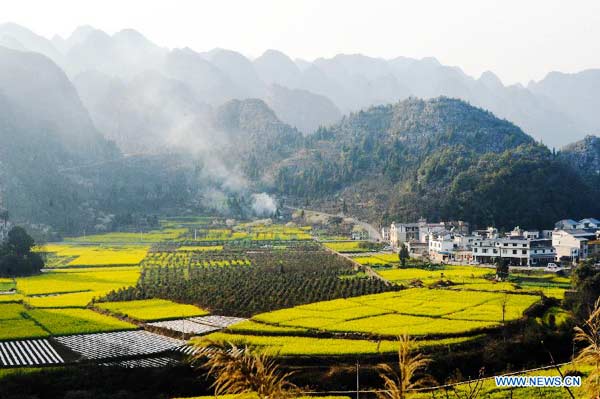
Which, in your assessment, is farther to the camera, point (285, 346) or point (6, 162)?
point (6, 162)

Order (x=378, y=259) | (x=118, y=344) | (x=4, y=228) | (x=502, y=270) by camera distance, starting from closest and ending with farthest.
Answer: (x=118, y=344), (x=502, y=270), (x=378, y=259), (x=4, y=228)

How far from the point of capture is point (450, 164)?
72.1 metres

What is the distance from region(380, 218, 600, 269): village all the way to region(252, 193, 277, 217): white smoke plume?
3584cm

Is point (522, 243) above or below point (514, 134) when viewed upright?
below

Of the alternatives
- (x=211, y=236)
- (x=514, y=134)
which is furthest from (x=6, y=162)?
(x=514, y=134)

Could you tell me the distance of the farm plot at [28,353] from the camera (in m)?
21.6

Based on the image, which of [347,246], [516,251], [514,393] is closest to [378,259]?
[347,246]

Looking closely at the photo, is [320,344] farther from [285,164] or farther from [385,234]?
[285,164]

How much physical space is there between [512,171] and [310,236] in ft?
72.3

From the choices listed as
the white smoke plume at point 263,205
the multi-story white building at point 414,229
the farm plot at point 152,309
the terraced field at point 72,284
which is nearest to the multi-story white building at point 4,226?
the terraced field at point 72,284

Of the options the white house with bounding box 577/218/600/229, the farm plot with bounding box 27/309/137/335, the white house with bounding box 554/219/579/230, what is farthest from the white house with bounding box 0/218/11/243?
the white house with bounding box 577/218/600/229

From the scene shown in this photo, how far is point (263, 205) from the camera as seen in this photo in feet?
293

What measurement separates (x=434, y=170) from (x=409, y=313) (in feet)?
151

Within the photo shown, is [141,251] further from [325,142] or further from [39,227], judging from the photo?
[325,142]
